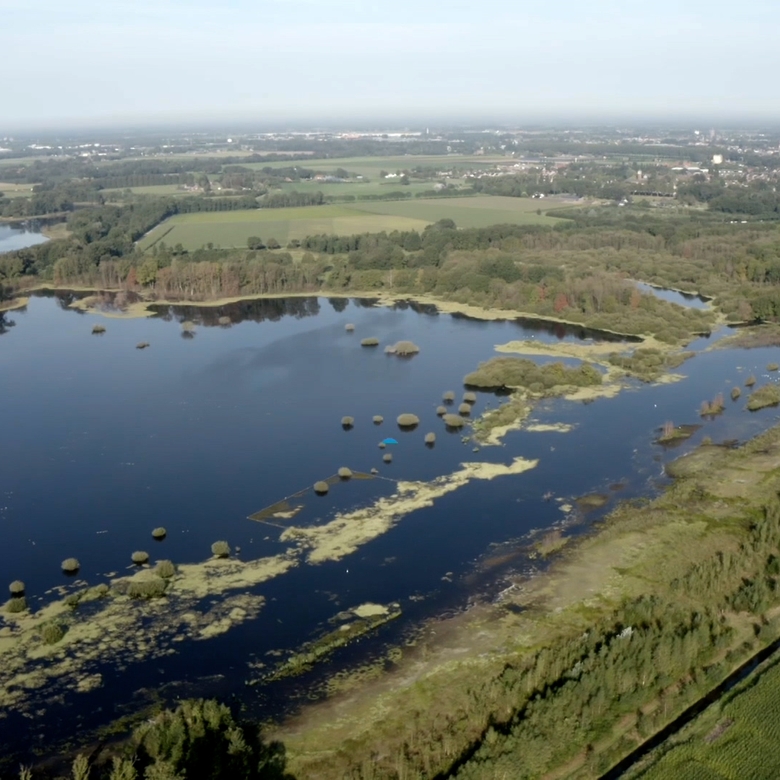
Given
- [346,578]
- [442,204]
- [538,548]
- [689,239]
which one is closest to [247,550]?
[346,578]

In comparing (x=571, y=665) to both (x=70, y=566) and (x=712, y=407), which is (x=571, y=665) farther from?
(x=712, y=407)

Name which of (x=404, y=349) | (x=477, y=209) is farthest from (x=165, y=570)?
(x=477, y=209)

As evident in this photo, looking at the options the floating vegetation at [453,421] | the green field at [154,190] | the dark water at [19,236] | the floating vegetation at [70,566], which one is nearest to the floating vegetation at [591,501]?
the floating vegetation at [453,421]

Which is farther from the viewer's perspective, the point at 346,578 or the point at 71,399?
the point at 71,399

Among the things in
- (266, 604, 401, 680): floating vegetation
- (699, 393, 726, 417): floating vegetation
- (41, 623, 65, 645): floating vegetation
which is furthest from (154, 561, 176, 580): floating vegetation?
(699, 393, 726, 417): floating vegetation

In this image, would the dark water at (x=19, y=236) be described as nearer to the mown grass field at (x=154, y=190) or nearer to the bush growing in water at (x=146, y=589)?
the mown grass field at (x=154, y=190)

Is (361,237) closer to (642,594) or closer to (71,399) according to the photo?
(71,399)
